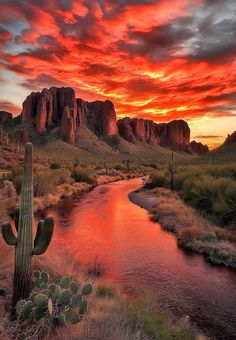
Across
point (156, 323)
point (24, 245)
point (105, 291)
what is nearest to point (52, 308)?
point (24, 245)

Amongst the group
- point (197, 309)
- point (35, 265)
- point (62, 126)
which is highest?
point (62, 126)

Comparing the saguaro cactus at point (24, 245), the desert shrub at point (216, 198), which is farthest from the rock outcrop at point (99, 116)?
the saguaro cactus at point (24, 245)

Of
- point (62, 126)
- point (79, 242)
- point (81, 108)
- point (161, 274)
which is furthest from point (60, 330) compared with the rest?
point (81, 108)

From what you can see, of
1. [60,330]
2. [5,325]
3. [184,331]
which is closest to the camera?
[5,325]

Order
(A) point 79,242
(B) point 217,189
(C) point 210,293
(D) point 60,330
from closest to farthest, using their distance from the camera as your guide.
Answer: (D) point 60,330 < (C) point 210,293 < (A) point 79,242 < (B) point 217,189

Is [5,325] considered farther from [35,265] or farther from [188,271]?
[188,271]

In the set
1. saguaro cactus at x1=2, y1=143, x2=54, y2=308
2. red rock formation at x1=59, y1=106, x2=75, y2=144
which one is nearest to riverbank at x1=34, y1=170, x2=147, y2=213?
saguaro cactus at x1=2, y1=143, x2=54, y2=308

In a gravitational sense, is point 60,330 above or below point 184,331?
above

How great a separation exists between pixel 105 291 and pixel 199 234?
8481 millimetres

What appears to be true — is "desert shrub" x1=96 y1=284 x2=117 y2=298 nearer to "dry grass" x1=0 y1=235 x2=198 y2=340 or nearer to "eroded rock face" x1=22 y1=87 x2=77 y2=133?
"dry grass" x1=0 y1=235 x2=198 y2=340

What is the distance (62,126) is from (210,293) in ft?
369

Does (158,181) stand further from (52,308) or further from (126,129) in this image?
(126,129)

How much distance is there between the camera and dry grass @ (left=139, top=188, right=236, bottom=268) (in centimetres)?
1465

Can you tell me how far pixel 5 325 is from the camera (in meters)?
5.62
